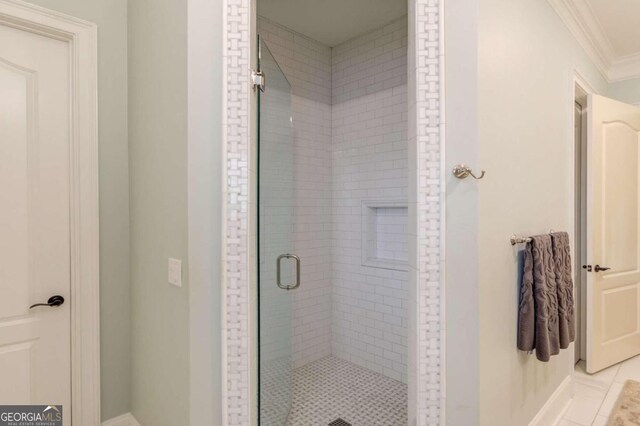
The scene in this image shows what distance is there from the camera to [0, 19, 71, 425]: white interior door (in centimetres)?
164

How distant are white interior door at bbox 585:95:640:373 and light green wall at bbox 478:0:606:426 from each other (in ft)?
1.75

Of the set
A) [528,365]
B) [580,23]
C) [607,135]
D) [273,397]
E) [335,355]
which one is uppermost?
[580,23]

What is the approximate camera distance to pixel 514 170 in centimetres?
170

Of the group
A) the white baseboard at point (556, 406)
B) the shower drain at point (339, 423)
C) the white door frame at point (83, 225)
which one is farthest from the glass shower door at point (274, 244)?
the white baseboard at point (556, 406)

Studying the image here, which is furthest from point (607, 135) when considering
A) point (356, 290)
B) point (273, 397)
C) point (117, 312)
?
point (117, 312)

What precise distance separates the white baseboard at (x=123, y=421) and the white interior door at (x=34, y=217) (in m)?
0.20

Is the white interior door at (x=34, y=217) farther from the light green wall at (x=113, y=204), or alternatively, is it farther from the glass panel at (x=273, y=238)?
the glass panel at (x=273, y=238)

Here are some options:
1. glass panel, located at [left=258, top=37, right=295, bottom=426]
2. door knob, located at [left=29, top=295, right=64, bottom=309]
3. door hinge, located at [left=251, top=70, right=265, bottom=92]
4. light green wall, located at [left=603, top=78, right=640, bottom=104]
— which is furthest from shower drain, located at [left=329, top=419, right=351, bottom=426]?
light green wall, located at [left=603, top=78, right=640, bottom=104]

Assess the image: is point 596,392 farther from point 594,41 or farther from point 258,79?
point 258,79

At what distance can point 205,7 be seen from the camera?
Answer: 137cm

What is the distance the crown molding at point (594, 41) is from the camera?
2326mm

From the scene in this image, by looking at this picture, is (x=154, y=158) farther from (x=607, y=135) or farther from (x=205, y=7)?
(x=607, y=135)

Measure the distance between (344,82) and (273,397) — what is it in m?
2.59

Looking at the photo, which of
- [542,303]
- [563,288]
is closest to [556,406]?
[563,288]
